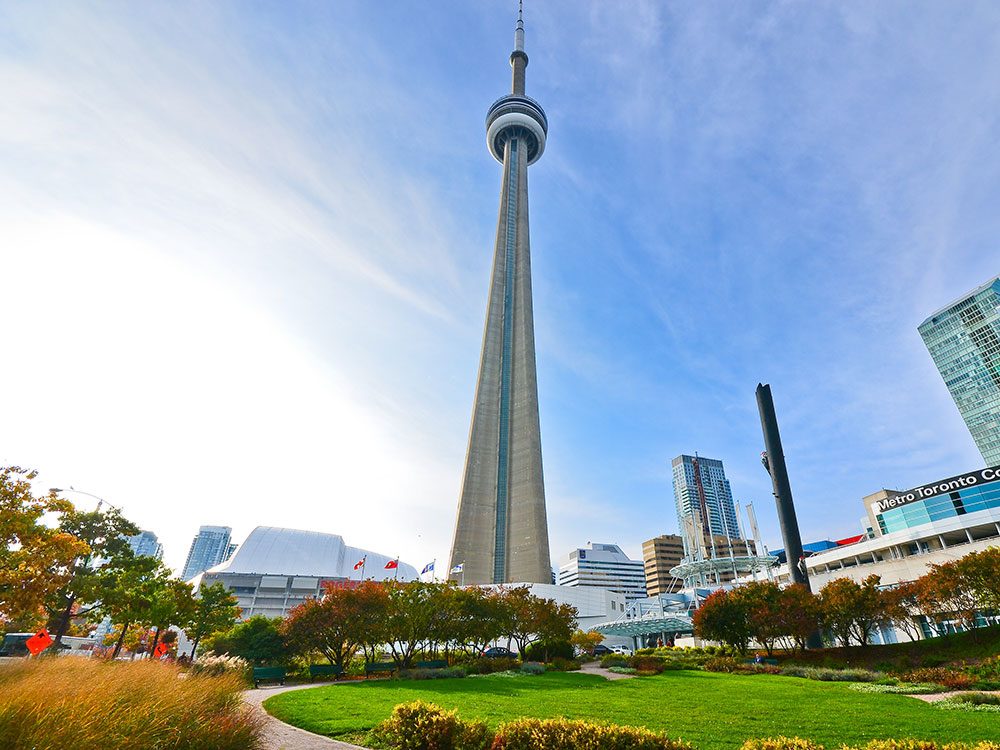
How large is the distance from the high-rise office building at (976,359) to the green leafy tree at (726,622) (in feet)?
362

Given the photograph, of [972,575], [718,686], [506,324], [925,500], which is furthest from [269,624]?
[925,500]

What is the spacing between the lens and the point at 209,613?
1535 inches

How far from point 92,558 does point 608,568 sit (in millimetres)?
171430

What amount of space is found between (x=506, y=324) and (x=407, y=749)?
3190 inches

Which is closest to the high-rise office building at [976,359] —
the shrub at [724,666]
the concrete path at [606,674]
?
the shrub at [724,666]

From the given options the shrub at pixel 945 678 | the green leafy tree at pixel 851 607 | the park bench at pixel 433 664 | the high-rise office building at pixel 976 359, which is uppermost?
the high-rise office building at pixel 976 359

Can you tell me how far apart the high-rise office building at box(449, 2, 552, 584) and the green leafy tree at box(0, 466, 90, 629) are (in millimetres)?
55120

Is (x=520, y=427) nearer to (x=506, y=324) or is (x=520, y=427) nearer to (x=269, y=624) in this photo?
(x=506, y=324)

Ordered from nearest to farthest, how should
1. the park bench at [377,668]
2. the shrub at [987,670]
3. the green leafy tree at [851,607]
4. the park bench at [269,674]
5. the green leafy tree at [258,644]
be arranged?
the shrub at [987,670] < the park bench at [269,674] < the park bench at [377,668] < the green leafy tree at [258,644] < the green leafy tree at [851,607]

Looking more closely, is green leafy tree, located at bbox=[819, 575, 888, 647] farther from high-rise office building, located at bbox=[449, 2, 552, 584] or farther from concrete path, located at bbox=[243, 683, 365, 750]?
high-rise office building, located at bbox=[449, 2, 552, 584]

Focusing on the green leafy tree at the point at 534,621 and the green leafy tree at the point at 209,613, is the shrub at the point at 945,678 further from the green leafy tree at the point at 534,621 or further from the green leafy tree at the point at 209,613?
the green leafy tree at the point at 209,613

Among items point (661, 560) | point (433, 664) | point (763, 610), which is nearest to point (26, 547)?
point (433, 664)

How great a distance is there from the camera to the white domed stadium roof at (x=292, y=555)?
96.9m

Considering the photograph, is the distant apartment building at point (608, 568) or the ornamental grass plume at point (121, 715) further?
the distant apartment building at point (608, 568)
